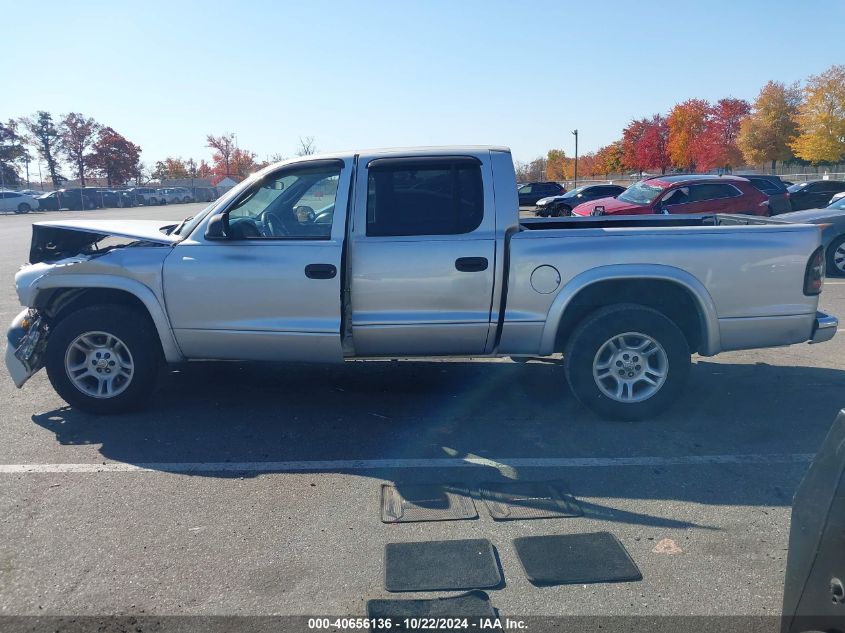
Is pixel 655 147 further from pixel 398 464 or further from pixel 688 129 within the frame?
pixel 398 464

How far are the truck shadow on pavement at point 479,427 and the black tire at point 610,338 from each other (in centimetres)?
16

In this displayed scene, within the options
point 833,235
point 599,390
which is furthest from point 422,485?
point 833,235

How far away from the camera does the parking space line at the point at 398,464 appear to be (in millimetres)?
4676

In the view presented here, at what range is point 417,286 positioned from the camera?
5.28 metres

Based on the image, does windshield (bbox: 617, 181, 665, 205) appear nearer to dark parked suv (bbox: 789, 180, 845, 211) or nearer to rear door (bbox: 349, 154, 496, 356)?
dark parked suv (bbox: 789, 180, 845, 211)

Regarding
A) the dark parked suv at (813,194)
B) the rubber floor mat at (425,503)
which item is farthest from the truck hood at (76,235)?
the dark parked suv at (813,194)

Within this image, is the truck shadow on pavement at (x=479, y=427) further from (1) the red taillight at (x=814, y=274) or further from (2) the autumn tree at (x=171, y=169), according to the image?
(2) the autumn tree at (x=171, y=169)

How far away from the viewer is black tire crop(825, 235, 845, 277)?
1211 cm

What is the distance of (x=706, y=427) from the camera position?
5.34 meters

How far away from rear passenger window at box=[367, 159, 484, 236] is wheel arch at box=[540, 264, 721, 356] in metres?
0.90

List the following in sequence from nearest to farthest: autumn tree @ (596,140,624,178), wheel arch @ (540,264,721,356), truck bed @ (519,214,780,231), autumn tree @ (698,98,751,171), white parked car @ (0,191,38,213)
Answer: wheel arch @ (540,264,721,356), truck bed @ (519,214,780,231), white parked car @ (0,191,38,213), autumn tree @ (698,98,751,171), autumn tree @ (596,140,624,178)

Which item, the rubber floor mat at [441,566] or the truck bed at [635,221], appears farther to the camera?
the truck bed at [635,221]

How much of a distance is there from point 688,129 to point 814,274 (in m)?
71.2

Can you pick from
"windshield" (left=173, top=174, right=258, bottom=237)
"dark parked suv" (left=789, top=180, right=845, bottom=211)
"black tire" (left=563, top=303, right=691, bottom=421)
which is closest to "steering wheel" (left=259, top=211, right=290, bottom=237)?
"windshield" (left=173, top=174, right=258, bottom=237)
